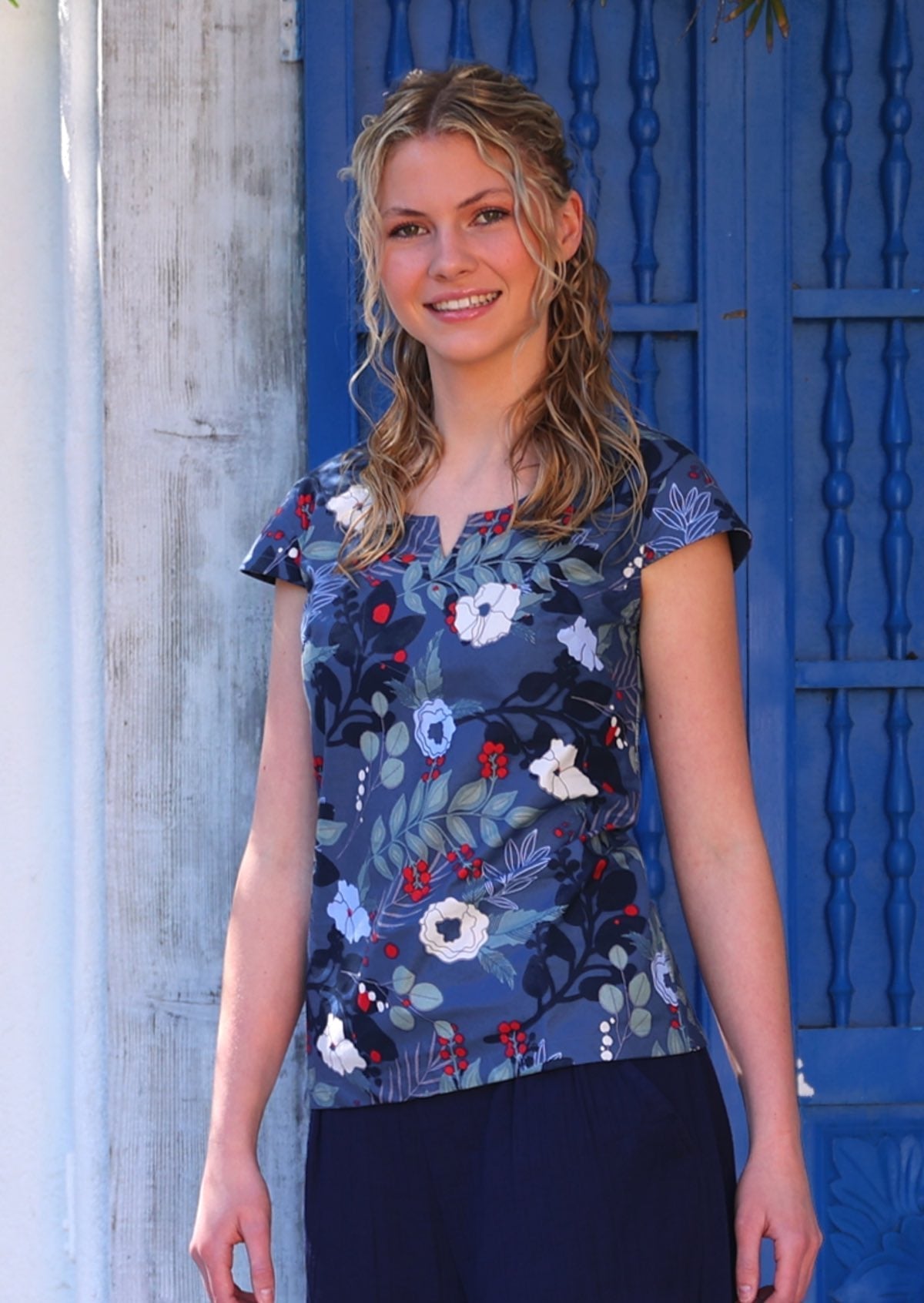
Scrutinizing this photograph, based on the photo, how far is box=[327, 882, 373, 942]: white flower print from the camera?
5.29 feet

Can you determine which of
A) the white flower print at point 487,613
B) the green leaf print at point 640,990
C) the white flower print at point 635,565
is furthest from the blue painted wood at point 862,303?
the green leaf print at point 640,990

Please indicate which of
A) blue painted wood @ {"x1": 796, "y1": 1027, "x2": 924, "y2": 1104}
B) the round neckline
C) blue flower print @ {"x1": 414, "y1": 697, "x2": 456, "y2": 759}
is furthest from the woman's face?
blue painted wood @ {"x1": 796, "y1": 1027, "x2": 924, "y2": 1104}

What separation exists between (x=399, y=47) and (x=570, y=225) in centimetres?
79

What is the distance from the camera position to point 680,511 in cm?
166

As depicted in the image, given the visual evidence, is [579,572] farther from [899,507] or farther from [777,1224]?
[899,507]

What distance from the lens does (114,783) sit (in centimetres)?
241

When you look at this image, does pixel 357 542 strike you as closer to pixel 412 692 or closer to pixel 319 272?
pixel 412 692

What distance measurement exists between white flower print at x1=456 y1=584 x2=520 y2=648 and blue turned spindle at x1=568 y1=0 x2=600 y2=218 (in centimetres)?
104

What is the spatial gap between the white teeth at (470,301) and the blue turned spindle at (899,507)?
96cm

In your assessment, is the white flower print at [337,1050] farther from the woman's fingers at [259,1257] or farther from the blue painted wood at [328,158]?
the blue painted wood at [328,158]

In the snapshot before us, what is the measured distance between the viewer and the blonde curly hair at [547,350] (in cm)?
169

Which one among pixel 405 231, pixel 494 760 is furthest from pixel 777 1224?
pixel 405 231

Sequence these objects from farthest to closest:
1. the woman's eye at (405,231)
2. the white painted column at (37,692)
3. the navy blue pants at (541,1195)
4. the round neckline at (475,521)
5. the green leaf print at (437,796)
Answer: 1. the white painted column at (37,692)
2. the woman's eye at (405,231)
3. the round neckline at (475,521)
4. the green leaf print at (437,796)
5. the navy blue pants at (541,1195)

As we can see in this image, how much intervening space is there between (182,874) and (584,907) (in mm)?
1028
